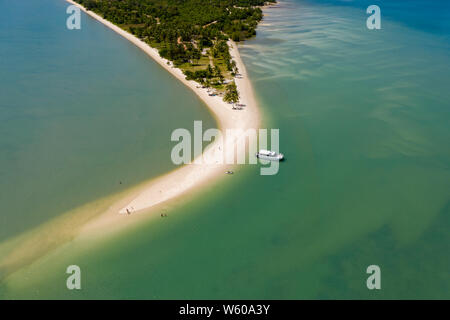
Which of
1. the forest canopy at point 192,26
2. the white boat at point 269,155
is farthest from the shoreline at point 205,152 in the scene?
the white boat at point 269,155

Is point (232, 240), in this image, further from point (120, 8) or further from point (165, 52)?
point (120, 8)

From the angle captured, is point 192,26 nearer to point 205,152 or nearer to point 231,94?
point 231,94

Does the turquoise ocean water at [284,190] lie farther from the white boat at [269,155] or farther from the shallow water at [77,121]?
the white boat at [269,155]

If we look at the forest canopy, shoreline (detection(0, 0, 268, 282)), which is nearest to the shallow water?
shoreline (detection(0, 0, 268, 282))

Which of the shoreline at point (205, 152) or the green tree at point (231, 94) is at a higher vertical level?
the green tree at point (231, 94)
